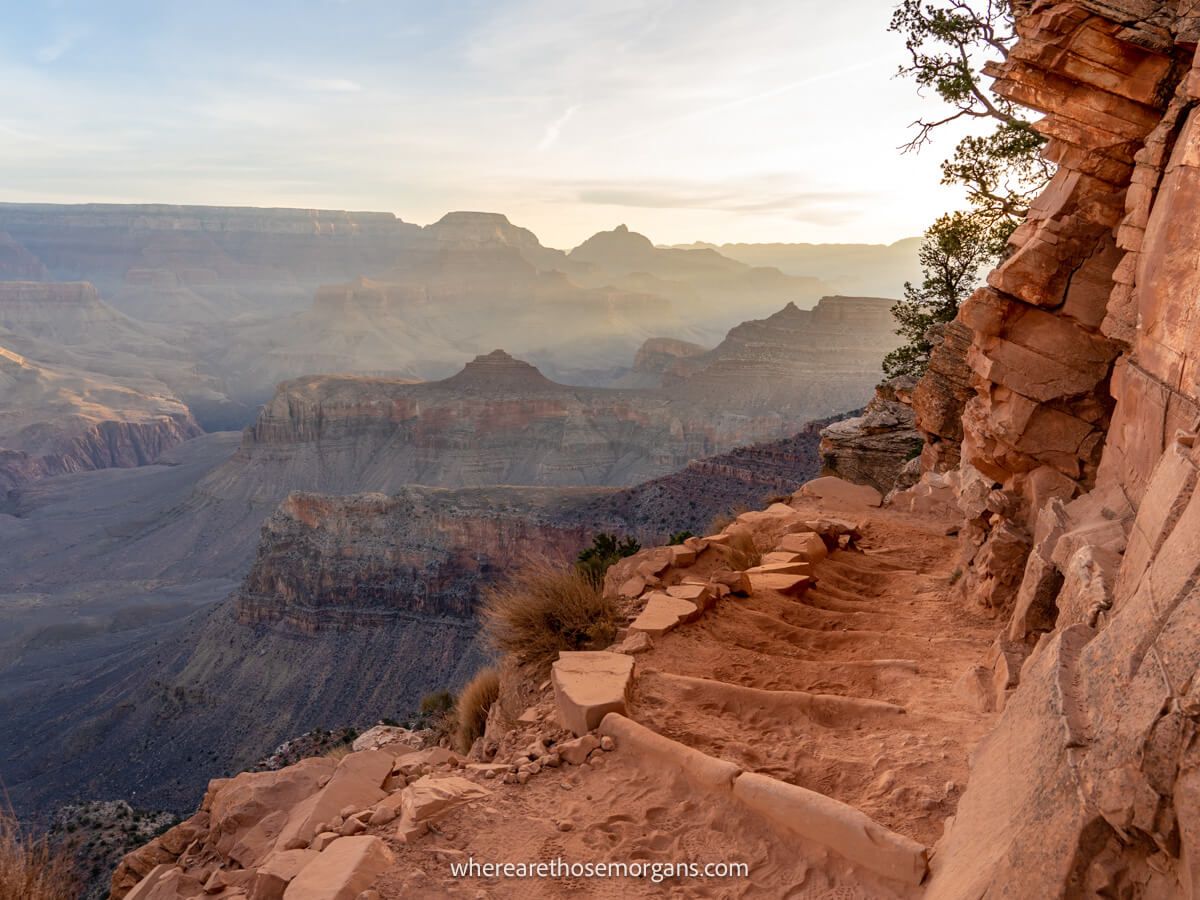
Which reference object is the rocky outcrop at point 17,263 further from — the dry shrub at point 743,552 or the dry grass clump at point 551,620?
the dry grass clump at point 551,620

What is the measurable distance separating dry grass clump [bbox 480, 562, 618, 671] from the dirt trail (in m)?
0.68

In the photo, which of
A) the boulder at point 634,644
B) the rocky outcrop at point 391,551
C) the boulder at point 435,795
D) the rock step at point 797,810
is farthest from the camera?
the rocky outcrop at point 391,551

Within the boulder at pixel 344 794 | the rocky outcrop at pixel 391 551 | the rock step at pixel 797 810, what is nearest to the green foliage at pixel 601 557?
the boulder at pixel 344 794

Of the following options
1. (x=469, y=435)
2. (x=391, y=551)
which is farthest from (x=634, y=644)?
(x=469, y=435)

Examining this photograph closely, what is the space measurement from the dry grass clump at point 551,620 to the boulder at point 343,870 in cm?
273

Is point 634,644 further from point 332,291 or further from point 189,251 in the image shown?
point 189,251

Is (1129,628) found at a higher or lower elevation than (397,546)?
higher

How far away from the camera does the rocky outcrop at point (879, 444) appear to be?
16.5m

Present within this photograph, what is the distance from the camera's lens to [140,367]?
124 metres

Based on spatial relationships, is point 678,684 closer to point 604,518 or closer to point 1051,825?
point 1051,825

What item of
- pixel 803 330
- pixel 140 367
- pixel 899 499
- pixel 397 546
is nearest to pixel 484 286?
pixel 140 367

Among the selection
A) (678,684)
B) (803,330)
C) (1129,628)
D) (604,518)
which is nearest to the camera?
(1129,628)

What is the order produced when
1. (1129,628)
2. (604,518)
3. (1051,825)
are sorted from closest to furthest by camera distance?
(1051,825) < (1129,628) < (604,518)

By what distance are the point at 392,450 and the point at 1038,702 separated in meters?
68.9
